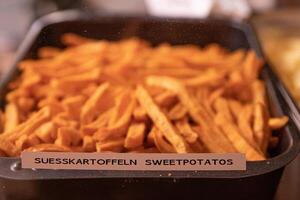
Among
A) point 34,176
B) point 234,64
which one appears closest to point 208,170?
point 34,176

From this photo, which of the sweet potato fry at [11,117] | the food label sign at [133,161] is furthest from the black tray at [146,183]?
the sweet potato fry at [11,117]

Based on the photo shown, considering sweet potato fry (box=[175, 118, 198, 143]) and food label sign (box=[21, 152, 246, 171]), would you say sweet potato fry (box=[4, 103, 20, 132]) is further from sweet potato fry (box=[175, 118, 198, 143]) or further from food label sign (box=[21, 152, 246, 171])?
sweet potato fry (box=[175, 118, 198, 143])

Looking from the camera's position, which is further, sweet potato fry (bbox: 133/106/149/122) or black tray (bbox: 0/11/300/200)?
sweet potato fry (bbox: 133/106/149/122)

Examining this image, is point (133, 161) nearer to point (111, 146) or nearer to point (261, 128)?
point (111, 146)

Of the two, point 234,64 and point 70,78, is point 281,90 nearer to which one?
point 234,64

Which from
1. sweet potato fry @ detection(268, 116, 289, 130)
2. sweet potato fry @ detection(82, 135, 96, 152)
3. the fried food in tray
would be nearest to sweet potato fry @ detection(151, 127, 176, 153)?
the fried food in tray

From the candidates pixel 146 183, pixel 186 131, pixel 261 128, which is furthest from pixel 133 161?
pixel 261 128
